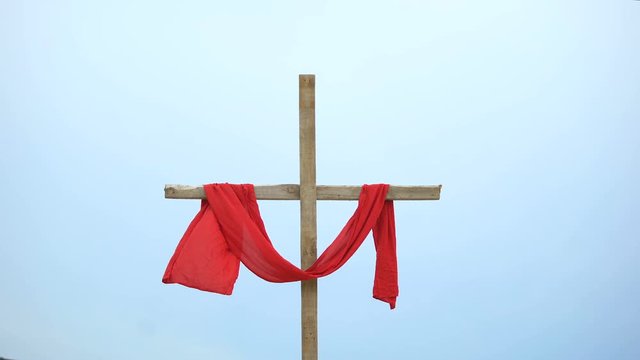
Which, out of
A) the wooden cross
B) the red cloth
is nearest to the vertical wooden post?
the wooden cross

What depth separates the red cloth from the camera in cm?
542

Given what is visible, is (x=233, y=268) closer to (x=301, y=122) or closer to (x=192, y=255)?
(x=192, y=255)

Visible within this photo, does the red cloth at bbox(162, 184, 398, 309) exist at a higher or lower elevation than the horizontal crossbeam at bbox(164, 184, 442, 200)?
lower

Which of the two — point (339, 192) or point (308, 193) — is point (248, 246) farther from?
point (339, 192)

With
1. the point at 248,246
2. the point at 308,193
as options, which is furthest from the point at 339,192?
the point at 248,246

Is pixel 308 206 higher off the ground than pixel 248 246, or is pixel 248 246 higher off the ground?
pixel 308 206

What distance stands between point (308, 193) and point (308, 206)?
3.4 inches

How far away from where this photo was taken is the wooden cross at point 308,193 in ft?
17.9

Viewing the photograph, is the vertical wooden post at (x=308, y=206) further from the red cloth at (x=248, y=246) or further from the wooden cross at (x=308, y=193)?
the red cloth at (x=248, y=246)

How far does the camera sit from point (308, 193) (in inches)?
215

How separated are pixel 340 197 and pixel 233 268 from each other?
0.84 metres

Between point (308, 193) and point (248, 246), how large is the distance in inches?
20.6

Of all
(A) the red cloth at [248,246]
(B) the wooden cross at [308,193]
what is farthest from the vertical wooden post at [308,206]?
(A) the red cloth at [248,246]

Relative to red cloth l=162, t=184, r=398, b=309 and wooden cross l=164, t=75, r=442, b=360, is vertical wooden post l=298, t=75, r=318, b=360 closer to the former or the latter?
wooden cross l=164, t=75, r=442, b=360
